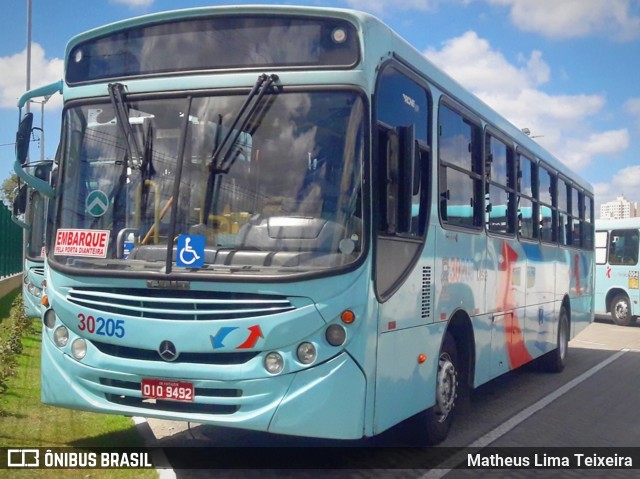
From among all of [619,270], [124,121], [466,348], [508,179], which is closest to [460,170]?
[466,348]

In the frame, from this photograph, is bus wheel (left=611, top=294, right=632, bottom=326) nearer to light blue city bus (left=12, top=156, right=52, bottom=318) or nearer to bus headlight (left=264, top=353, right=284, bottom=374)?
light blue city bus (left=12, top=156, right=52, bottom=318)

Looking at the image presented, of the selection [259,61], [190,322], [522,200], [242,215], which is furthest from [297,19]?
[522,200]

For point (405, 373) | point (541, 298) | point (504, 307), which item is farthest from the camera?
point (541, 298)

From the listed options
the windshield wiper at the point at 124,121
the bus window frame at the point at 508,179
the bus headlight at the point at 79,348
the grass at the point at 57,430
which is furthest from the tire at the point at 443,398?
the windshield wiper at the point at 124,121

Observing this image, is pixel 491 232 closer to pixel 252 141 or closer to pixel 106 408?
pixel 252 141

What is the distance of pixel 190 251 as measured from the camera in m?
5.47

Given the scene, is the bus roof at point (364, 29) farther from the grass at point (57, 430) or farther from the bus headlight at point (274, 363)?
the grass at point (57, 430)

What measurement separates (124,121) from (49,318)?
5.58 ft

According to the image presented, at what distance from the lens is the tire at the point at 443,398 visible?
22.8ft

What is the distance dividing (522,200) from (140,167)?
5889mm

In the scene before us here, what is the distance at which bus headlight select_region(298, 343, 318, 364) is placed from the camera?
5270mm

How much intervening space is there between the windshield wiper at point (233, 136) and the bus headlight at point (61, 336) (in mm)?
1514

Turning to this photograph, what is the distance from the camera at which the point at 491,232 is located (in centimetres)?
862

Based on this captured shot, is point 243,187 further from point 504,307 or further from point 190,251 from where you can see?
point 504,307
